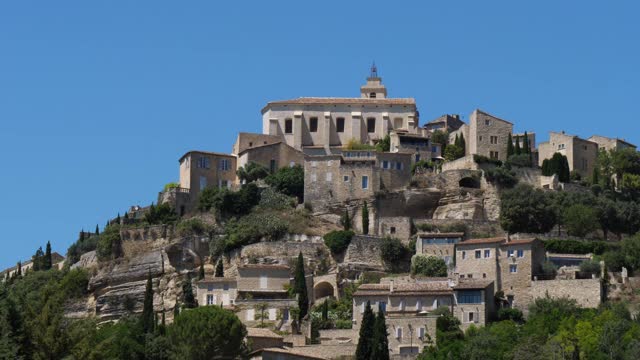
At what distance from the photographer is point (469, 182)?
95.8 m

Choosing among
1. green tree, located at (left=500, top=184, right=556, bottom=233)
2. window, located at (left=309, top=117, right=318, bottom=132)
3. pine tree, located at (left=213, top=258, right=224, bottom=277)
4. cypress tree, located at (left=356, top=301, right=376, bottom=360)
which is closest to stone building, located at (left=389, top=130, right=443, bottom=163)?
window, located at (left=309, top=117, right=318, bottom=132)

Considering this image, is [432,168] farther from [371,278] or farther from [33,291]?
[33,291]

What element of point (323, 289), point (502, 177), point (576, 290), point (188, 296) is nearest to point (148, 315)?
point (188, 296)

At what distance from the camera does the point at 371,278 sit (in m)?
86.5

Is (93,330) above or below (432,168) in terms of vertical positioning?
below

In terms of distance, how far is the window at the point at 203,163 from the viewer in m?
98.4

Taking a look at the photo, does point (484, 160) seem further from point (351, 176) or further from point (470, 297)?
point (470, 297)

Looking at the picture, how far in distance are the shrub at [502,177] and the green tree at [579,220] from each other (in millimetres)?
5569

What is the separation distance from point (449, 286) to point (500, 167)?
18.2m

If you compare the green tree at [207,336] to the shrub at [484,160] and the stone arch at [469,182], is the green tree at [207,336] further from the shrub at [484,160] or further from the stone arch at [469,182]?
the shrub at [484,160]

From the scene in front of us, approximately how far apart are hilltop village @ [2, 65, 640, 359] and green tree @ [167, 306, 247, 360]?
123 cm

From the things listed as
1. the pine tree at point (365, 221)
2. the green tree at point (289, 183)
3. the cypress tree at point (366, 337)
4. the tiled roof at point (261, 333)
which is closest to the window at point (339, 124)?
the green tree at point (289, 183)

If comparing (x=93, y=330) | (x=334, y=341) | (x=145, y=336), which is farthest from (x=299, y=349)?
(x=93, y=330)

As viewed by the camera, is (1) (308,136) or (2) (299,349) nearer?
(2) (299,349)
